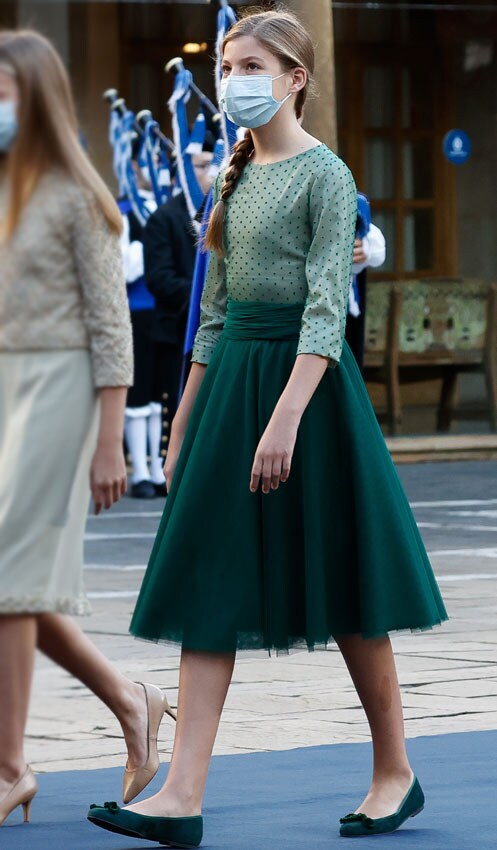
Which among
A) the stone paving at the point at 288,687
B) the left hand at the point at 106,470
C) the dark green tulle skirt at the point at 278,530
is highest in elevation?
the left hand at the point at 106,470

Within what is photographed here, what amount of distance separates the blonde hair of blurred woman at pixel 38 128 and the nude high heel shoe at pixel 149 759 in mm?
1277

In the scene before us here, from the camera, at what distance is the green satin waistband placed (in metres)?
4.42

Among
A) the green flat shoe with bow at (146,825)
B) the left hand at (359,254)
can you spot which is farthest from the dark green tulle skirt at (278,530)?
the left hand at (359,254)

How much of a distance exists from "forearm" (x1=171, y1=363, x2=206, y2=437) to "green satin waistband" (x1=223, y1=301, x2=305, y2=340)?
0.15 meters

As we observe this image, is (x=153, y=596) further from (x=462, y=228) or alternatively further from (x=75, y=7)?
(x=462, y=228)

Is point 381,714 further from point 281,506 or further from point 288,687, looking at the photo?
point 288,687

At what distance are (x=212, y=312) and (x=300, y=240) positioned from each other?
1.07ft

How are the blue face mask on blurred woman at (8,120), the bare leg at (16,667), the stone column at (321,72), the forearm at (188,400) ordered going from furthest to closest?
the stone column at (321,72) → the forearm at (188,400) → the bare leg at (16,667) → the blue face mask on blurred woman at (8,120)

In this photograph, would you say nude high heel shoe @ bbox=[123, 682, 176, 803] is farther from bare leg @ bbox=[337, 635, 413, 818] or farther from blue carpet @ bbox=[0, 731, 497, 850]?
bare leg @ bbox=[337, 635, 413, 818]

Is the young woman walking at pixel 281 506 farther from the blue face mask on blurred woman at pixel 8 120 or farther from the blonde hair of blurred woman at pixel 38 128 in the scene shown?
the blue face mask on blurred woman at pixel 8 120

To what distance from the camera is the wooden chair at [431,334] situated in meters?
17.4

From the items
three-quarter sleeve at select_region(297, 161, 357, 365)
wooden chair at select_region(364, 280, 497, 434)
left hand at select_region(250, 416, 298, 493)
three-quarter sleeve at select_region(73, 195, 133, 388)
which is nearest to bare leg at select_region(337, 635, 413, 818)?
left hand at select_region(250, 416, 298, 493)

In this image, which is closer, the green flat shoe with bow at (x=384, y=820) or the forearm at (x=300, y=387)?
the forearm at (x=300, y=387)

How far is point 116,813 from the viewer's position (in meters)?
4.27
